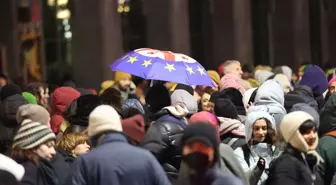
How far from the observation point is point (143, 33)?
41188mm

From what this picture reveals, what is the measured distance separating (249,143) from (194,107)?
184 centimetres

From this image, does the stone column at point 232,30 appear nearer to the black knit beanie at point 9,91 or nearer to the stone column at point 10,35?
the stone column at point 10,35

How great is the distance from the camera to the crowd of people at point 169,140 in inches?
308

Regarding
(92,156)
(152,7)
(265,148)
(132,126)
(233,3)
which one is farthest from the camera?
(233,3)

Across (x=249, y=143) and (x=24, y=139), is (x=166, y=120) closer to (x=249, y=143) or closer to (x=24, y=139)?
(x=249, y=143)

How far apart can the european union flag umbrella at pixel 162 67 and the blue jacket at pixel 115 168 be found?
3713 millimetres

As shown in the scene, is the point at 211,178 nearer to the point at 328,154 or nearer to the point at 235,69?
the point at 328,154

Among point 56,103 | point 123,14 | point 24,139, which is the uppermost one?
point 24,139

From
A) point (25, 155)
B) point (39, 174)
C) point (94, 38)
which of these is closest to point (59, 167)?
point (39, 174)

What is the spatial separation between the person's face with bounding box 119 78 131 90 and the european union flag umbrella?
17.2 ft

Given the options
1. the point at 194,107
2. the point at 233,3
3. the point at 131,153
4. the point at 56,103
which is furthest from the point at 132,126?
the point at 233,3

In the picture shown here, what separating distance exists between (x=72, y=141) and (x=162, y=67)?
216 cm

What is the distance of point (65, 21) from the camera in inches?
1497

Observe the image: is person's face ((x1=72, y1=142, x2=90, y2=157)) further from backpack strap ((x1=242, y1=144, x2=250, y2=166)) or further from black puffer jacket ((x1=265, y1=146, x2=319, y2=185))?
black puffer jacket ((x1=265, y1=146, x2=319, y2=185))
